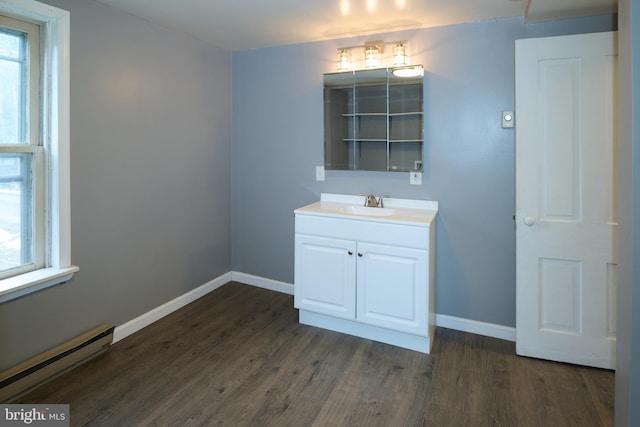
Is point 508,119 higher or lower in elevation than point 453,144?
higher

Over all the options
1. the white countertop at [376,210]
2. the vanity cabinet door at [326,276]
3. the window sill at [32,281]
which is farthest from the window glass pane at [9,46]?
the vanity cabinet door at [326,276]

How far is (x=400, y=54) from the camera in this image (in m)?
2.83

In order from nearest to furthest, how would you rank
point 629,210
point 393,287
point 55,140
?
point 629,210
point 55,140
point 393,287

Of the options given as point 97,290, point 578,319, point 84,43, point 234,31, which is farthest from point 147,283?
point 578,319

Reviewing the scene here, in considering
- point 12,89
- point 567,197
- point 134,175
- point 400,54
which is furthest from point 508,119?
point 12,89

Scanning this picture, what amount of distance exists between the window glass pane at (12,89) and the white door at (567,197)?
9.09ft

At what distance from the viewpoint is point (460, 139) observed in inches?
108

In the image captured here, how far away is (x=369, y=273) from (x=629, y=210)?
1509mm

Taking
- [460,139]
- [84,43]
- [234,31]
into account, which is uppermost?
[234,31]

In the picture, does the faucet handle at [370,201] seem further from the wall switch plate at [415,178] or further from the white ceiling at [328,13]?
the white ceiling at [328,13]

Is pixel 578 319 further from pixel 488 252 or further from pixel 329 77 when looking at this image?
pixel 329 77

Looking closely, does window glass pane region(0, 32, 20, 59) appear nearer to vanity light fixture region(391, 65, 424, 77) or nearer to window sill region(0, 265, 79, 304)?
window sill region(0, 265, 79, 304)

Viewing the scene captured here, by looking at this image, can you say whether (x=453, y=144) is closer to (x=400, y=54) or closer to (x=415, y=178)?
(x=415, y=178)

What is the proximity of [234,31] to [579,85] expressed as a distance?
2.30 metres
